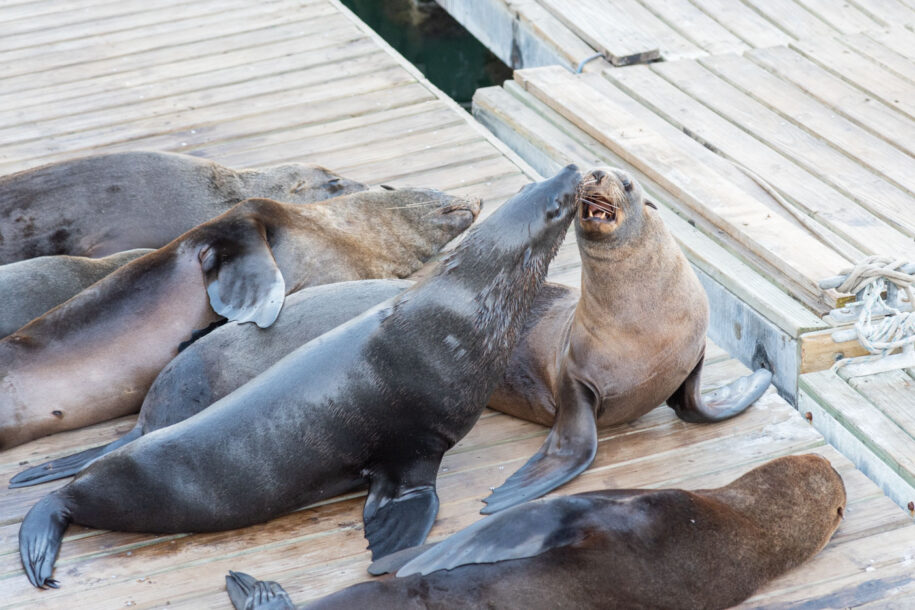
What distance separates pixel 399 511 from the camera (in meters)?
3.16

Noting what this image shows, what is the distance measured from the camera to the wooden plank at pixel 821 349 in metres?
4.09

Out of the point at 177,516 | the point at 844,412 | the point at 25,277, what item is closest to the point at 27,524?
the point at 177,516

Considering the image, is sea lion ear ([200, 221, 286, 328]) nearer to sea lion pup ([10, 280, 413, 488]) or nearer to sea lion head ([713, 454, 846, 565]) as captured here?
sea lion pup ([10, 280, 413, 488])

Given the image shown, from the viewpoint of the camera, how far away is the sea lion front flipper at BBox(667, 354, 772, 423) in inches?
142

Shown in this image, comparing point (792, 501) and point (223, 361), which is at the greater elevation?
point (792, 501)

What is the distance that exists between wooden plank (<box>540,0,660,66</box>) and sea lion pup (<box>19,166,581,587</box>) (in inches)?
128

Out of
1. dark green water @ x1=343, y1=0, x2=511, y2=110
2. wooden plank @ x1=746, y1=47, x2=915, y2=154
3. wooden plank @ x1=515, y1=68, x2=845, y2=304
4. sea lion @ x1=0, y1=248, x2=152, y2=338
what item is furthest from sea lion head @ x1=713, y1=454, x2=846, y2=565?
dark green water @ x1=343, y1=0, x2=511, y2=110

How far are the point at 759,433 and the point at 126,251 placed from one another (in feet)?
8.26

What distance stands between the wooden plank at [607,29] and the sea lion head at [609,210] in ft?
10.1

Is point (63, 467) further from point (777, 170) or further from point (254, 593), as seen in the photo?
point (777, 170)

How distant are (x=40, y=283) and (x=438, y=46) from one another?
663cm

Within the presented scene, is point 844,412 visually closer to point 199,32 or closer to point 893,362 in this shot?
point 893,362

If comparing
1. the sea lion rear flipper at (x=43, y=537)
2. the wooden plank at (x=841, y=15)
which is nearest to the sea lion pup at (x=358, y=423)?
the sea lion rear flipper at (x=43, y=537)

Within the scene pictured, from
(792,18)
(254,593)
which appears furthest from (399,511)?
→ (792,18)
